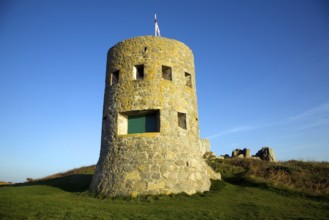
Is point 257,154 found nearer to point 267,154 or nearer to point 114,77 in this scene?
point 267,154

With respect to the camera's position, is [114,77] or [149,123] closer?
[149,123]

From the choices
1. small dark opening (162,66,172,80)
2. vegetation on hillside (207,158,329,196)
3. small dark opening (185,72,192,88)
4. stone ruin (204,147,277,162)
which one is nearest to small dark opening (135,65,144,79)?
small dark opening (162,66,172,80)

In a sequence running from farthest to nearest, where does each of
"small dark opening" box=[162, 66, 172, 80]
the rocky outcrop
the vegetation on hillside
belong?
the rocky outcrop < "small dark opening" box=[162, 66, 172, 80] < the vegetation on hillside

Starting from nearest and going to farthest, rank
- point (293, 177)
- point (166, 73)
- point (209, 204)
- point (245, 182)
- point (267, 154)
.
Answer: point (209, 204) → point (166, 73) → point (245, 182) → point (293, 177) → point (267, 154)

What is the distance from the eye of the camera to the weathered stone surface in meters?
28.1

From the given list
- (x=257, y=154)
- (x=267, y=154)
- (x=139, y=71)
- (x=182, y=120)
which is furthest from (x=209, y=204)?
(x=257, y=154)

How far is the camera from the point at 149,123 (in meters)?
12.8

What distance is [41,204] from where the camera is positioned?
9.10 meters

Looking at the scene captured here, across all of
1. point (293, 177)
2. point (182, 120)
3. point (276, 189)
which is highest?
point (182, 120)

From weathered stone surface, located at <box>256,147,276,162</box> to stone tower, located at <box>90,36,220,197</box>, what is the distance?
17519 millimetres

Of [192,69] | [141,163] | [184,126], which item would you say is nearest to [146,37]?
[192,69]

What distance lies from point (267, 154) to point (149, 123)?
20436 mm

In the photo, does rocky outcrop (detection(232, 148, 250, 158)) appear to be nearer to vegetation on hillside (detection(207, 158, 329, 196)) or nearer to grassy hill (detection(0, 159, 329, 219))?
vegetation on hillside (detection(207, 158, 329, 196))

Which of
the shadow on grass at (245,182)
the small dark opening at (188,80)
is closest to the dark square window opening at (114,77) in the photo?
the small dark opening at (188,80)
